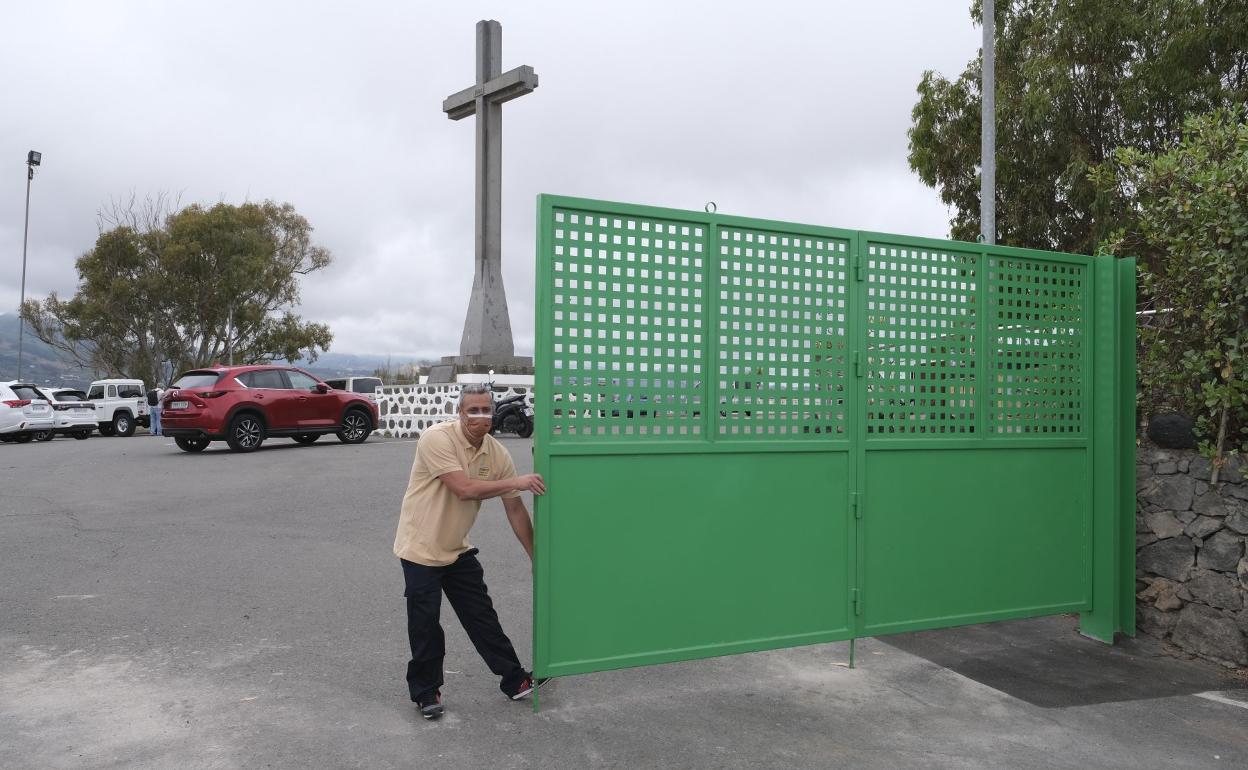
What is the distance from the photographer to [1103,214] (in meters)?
17.0

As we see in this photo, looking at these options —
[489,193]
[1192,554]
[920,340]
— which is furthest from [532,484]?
[489,193]

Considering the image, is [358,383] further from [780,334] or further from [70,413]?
[780,334]

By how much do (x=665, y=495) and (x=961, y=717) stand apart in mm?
1672

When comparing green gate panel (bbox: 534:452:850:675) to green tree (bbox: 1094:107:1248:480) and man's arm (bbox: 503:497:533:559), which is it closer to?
man's arm (bbox: 503:497:533:559)

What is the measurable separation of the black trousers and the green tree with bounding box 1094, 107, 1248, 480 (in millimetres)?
3964

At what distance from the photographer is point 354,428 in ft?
57.7

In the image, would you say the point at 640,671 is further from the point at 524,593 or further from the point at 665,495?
the point at 524,593

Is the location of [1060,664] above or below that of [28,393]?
below

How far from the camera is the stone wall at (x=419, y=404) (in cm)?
1938

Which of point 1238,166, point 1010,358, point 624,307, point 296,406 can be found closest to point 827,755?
point 624,307

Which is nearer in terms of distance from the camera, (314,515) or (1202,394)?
(1202,394)

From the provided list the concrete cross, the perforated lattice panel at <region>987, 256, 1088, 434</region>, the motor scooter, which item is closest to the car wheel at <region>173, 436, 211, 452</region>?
the motor scooter

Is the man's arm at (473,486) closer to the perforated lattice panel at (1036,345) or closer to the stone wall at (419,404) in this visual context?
the perforated lattice panel at (1036,345)

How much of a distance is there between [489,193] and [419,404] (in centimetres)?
472
